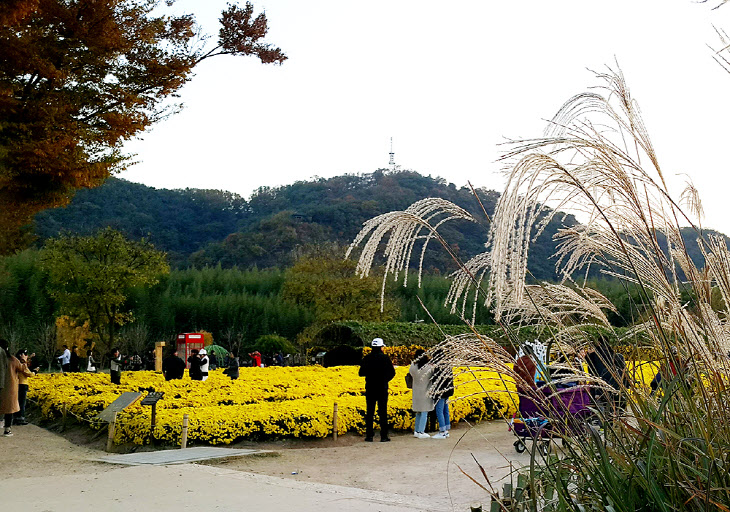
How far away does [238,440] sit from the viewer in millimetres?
9648

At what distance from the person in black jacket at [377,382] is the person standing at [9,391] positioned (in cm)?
510

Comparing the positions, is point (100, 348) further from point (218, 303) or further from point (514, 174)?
point (514, 174)

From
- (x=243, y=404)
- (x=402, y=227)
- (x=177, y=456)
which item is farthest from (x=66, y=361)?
(x=402, y=227)

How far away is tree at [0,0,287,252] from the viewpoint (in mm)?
8812

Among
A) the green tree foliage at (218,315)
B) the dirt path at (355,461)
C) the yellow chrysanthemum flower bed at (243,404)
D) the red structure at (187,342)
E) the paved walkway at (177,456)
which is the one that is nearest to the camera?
the dirt path at (355,461)

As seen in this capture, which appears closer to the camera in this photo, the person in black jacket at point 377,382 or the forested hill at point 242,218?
the person in black jacket at point 377,382

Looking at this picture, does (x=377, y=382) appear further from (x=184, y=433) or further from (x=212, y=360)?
(x=212, y=360)

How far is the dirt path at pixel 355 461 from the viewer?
6.86 metres

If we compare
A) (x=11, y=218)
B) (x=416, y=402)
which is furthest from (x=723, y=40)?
(x=11, y=218)

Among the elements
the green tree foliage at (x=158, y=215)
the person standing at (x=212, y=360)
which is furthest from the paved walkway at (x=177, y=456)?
the green tree foliage at (x=158, y=215)

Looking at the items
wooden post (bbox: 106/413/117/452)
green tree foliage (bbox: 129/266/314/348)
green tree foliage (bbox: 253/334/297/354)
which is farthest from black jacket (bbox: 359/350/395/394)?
green tree foliage (bbox: 129/266/314/348)

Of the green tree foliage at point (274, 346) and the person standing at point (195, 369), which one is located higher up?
the person standing at point (195, 369)

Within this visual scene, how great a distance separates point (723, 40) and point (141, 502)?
505cm

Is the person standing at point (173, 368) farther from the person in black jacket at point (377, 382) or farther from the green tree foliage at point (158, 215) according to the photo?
the green tree foliage at point (158, 215)
